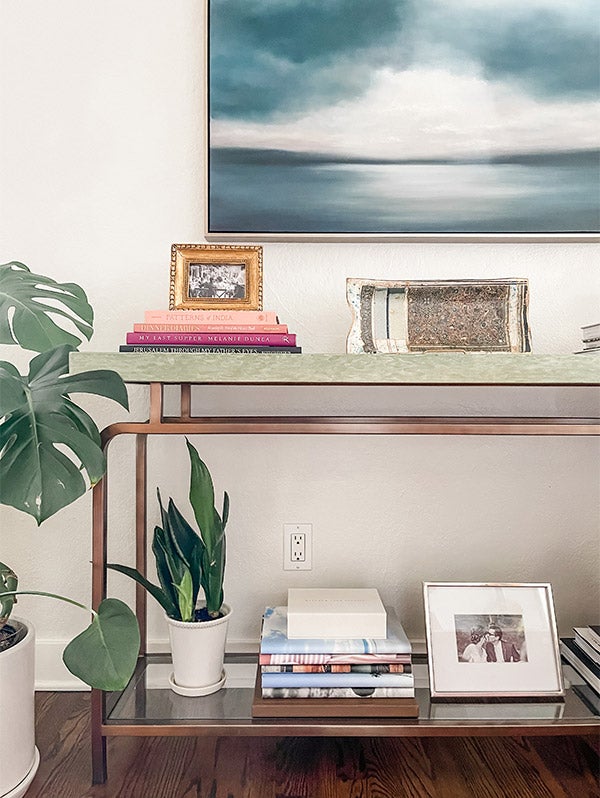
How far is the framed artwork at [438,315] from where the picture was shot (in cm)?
135

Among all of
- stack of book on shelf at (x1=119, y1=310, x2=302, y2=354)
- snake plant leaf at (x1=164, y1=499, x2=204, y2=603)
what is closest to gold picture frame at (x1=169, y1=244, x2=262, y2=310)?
stack of book on shelf at (x1=119, y1=310, x2=302, y2=354)

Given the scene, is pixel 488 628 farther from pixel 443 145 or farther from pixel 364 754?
pixel 443 145

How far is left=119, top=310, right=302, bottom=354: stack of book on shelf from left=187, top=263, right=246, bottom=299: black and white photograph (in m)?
0.12

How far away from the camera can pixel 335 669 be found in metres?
1.21

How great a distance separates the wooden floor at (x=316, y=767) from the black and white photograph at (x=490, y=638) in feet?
0.60

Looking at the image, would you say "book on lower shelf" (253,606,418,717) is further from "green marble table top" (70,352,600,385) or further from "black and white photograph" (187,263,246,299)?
"black and white photograph" (187,263,246,299)

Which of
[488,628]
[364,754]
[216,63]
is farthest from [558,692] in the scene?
[216,63]

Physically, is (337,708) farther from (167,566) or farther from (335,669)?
(167,566)

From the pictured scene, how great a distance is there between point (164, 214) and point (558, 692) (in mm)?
1250

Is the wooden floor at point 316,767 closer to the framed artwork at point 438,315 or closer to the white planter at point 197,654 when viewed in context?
the white planter at point 197,654

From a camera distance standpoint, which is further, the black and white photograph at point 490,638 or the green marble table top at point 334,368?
the black and white photograph at point 490,638

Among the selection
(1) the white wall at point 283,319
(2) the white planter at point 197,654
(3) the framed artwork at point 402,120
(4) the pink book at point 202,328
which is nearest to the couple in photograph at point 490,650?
(1) the white wall at point 283,319

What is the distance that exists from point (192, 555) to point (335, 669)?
324 millimetres

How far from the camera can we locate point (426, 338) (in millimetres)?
1385
